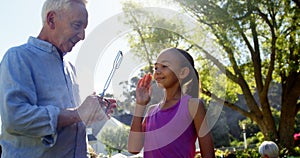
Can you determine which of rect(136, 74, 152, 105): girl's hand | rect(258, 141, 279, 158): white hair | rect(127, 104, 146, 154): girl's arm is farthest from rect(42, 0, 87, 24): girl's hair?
rect(258, 141, 279, 158): white hair

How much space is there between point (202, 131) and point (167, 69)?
0.35m

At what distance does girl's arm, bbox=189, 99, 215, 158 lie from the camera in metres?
1.75

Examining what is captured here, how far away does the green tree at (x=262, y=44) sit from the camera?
10.7 m

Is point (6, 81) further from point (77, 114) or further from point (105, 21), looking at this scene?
point (105, 21)

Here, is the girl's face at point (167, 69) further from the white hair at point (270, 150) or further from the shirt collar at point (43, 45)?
the white hair at point (270, 150)

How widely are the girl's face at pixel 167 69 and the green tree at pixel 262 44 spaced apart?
28.2 feet

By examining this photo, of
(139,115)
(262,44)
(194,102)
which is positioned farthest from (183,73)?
(262,44)

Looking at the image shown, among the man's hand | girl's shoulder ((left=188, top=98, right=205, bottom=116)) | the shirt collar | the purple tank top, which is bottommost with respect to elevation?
the purple tank top

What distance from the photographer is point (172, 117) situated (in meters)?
1.82

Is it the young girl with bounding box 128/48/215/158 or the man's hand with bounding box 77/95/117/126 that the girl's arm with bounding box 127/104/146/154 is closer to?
the young girl with bounding box 128/48/215/158

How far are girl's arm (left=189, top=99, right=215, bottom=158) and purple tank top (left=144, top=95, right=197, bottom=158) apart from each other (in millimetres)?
31

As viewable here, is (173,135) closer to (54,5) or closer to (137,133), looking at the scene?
(137,133)

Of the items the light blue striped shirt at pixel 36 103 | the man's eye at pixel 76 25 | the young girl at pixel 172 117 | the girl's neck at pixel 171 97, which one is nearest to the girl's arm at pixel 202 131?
the young girl at pixel 172 117

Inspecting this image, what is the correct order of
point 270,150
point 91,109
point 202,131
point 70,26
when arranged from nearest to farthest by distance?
point 91,109 → point 70,26 → point 202,131 → point 270,150
